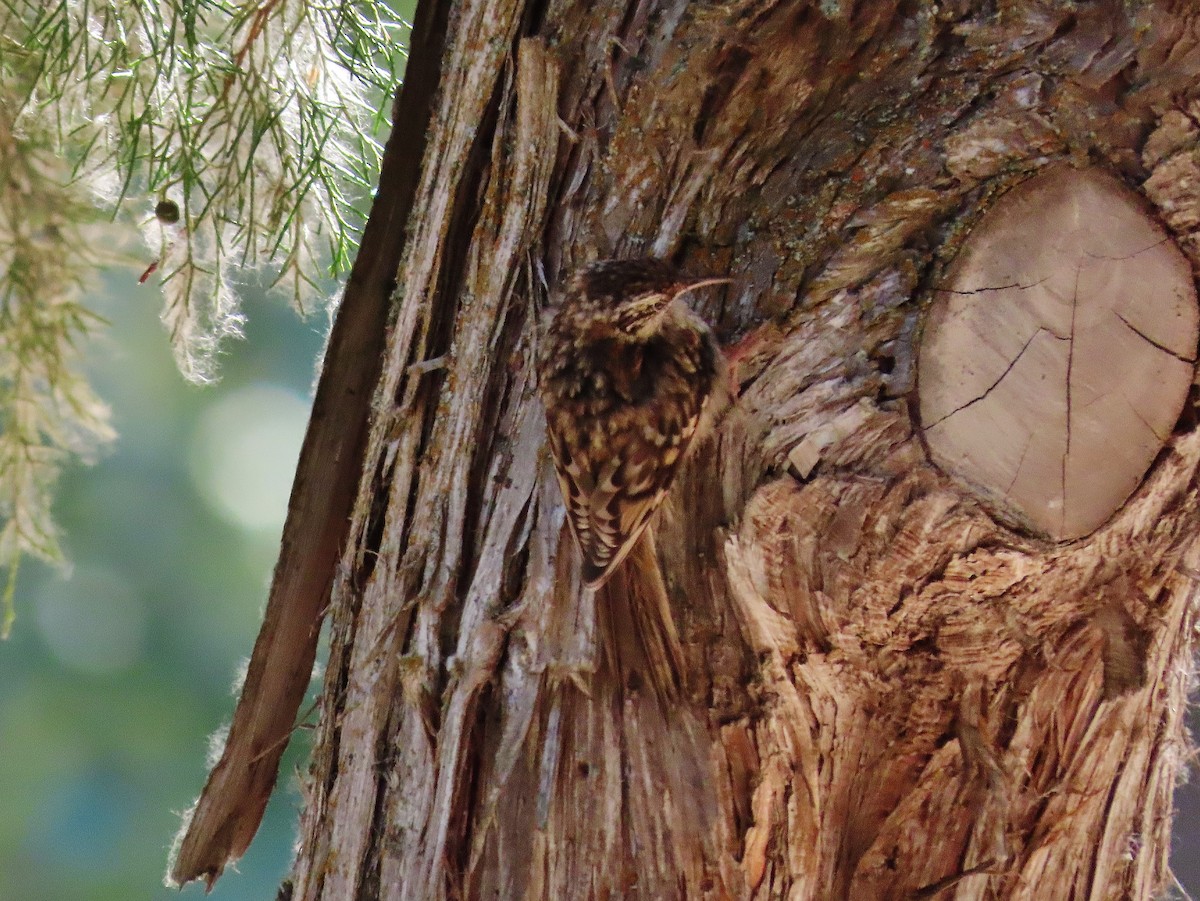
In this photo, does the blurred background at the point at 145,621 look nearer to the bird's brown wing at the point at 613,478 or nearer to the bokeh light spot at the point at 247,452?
the bokeh light spot at the point at 247,452

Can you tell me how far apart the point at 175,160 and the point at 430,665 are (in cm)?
117

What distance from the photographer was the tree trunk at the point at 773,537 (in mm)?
1264

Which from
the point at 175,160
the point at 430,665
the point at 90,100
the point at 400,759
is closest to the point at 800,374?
the point at 430,665

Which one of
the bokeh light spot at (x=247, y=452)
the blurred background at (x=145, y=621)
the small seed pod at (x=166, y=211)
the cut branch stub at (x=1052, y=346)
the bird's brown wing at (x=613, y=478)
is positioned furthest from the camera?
the bokeh light spot at (x=247, y=452)

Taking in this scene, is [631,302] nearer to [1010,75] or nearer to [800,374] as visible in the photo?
[800,374]

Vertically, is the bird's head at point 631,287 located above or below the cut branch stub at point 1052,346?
above

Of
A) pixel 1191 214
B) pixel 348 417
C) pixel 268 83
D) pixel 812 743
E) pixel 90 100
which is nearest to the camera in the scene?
pixel 1191 214

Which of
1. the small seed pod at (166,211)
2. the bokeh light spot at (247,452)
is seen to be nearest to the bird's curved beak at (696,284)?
the small seed pod at (166,211)

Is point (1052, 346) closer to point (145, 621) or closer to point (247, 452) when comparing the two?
point (247, 452)

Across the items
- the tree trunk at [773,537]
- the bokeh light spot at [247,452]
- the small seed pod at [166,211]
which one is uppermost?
the bokeh light spot at [247,452]

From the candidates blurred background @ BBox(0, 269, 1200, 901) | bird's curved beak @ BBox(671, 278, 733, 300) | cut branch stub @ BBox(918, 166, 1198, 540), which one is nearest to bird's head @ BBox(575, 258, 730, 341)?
bird's curved beak @ BBox(671, 278, 733, 300)

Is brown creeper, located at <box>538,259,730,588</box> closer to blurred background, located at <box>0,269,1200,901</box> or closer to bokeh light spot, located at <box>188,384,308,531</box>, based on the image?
blurred background, located at <box>0,269,1200,901</box>

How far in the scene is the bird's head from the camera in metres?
1.44

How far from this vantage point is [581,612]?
1.42m
